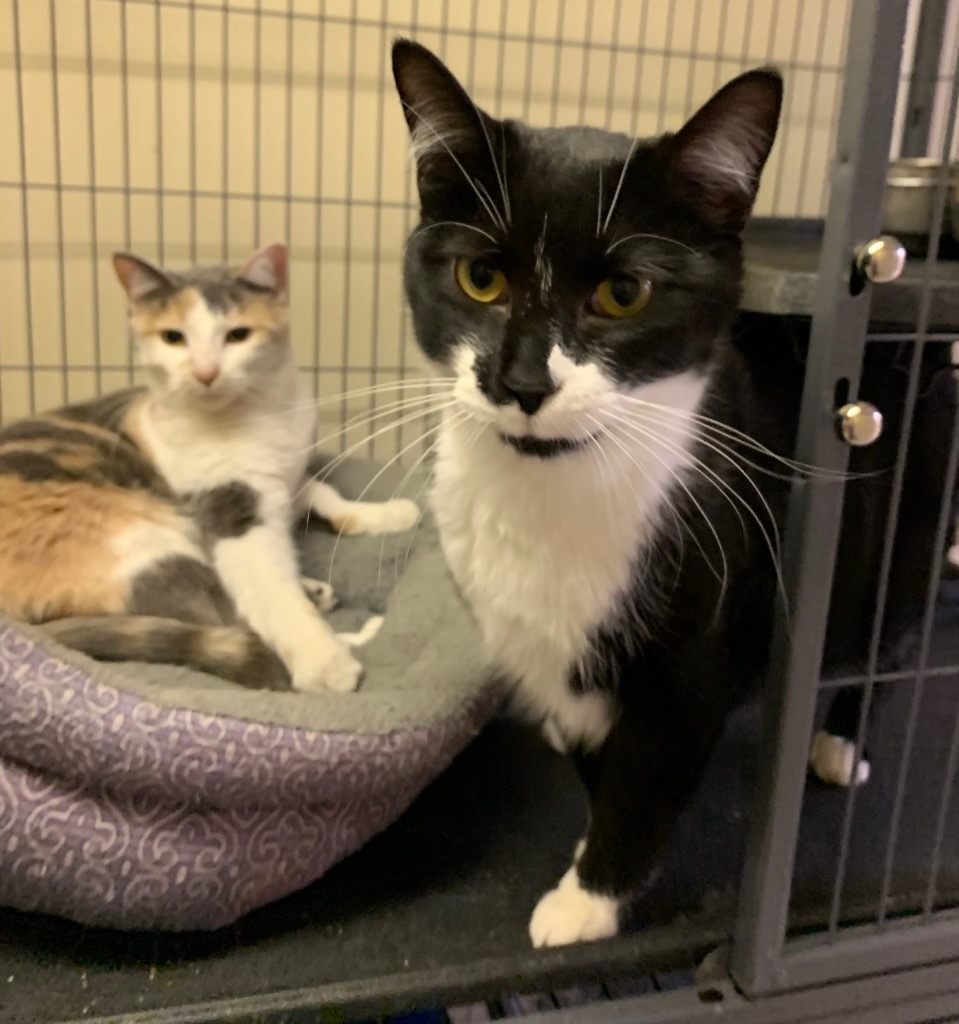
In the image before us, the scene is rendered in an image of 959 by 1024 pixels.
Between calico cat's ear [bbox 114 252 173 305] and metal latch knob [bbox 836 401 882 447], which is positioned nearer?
metal latch knob [bbox 836 401 882 447]

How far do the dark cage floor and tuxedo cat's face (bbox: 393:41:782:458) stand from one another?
484mm

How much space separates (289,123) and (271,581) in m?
1.02

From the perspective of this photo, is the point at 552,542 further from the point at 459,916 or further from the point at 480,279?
the point at 459,916

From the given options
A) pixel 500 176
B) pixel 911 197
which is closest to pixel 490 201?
pixel 500 176

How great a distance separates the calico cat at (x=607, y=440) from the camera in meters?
0.73

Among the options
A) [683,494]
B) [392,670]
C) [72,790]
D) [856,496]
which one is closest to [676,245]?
[683,494]

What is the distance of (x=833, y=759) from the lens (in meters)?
1.17

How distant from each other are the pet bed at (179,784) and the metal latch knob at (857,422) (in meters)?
0.49

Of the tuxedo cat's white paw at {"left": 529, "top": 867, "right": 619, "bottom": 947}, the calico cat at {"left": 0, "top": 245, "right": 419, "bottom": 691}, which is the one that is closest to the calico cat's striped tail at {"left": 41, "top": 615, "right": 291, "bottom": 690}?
the calico cat at {"left": 0, "top": 245, "right": 419, "bottom": 691}

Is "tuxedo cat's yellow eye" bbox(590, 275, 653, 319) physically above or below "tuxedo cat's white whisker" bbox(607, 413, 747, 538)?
above

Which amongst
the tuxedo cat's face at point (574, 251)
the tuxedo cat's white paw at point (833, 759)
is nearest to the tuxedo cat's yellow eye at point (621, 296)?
the tuxedo cat's face at point (574, 251)

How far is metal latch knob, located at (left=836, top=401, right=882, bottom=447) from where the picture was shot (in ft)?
2.23

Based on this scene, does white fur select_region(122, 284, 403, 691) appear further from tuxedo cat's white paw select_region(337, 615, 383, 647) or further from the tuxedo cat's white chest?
the tuxedo cat's white chest

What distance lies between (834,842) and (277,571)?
2.54ft
